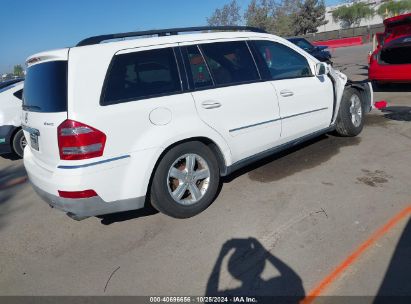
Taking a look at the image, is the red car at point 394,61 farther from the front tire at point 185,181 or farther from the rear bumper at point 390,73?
the front tire at point 185,181

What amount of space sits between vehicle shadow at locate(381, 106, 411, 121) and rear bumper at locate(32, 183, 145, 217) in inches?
218

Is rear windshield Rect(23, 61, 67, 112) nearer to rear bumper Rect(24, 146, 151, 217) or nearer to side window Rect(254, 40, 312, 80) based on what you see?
rear bumper Rect(24, 146, 151, 217)

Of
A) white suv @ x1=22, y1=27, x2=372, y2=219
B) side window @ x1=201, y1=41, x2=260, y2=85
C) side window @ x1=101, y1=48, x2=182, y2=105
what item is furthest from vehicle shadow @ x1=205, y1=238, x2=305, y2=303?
side window @ x1=201, y1=41, x2=260, y2=85

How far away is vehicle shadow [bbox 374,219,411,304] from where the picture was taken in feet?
8.13

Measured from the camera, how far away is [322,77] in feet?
16.6

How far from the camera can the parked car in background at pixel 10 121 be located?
267 inches

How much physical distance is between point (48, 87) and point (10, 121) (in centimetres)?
420

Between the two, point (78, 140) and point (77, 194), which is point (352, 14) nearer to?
point (78, 140)

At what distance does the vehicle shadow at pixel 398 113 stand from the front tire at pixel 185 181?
459 centimetres

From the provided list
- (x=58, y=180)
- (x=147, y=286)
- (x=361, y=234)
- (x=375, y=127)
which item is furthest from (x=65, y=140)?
(x=375, y=127)

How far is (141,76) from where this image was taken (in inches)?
134

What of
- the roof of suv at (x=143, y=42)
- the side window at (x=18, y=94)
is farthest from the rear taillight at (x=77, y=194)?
the side window at (x=18, y=94)

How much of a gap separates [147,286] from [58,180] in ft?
3.88

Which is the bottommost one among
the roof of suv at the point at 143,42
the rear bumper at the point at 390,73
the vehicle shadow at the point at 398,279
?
the vehicle shadow at the point at 398,279
